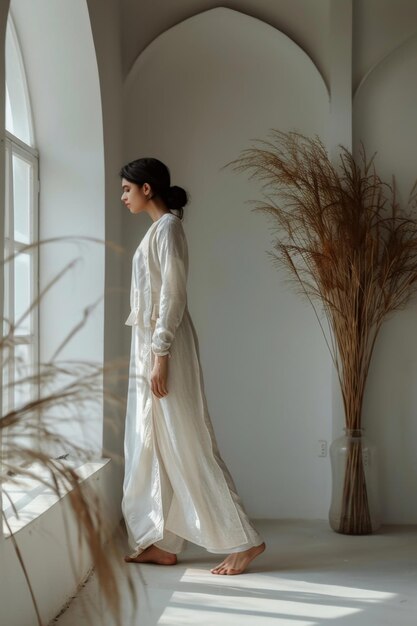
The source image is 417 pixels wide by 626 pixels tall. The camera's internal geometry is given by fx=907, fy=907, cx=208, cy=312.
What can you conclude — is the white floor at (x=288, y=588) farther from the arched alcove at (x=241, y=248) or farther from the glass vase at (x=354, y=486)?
the arched alcove at (x=241, y=248)

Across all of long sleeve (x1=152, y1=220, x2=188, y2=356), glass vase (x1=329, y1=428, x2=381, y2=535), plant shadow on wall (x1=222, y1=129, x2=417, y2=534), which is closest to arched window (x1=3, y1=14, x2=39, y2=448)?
long sleeve (x1=152, y1=220, x2=188, y2=356)

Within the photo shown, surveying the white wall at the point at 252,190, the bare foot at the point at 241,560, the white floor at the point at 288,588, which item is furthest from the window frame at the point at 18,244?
the bare foot at the point at 241,560

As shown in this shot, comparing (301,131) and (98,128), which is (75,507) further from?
(301,131)

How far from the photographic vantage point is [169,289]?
3.70 metres

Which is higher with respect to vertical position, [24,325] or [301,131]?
[301,131]

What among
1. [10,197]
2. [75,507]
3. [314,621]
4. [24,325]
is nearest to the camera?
[75,507]

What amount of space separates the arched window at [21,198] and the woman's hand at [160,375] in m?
0.59

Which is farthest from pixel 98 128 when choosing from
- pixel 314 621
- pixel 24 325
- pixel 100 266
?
pixel 314 621

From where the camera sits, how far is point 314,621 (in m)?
3.20

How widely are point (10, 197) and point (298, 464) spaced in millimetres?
2167

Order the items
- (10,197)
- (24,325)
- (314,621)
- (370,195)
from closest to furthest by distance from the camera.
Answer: (314,621) → (10,197) → (24,325) → (370,195)

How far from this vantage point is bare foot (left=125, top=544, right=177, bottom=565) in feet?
12.9

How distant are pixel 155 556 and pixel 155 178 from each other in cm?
163

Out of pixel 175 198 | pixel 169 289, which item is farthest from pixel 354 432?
pixel 175 198
